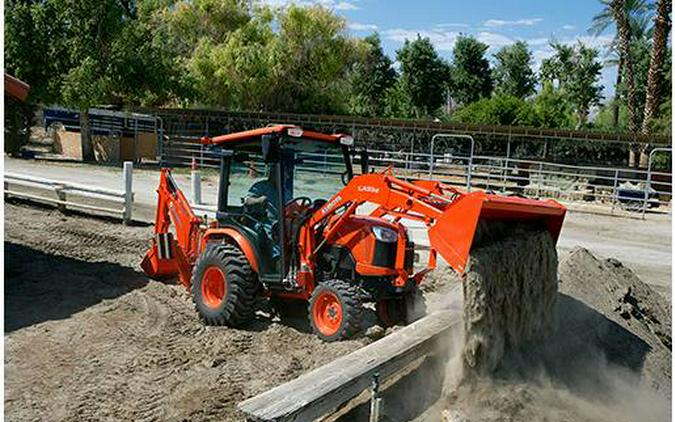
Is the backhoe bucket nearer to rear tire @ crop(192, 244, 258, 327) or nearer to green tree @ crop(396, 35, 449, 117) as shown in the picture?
rear tire @ crop(192, 244, 258, 327)

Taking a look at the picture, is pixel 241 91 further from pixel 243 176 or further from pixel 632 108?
pixel 243 176

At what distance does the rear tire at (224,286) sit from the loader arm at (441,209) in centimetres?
88

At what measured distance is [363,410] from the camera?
5461 millimetres

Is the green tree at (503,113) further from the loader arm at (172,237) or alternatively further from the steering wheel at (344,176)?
the steering wheel at (344,176)

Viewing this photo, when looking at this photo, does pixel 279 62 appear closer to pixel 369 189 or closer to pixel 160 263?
pixel 160 263

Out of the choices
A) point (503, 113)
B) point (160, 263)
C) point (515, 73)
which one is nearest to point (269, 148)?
point (160, 263)

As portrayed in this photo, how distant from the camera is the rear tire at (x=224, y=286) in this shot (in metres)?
7.16

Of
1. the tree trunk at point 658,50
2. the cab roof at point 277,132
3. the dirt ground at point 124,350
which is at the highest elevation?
the tree trunk at point 658,50

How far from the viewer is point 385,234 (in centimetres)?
674

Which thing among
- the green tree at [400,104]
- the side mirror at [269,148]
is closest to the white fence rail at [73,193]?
the side mirror at [269,148]

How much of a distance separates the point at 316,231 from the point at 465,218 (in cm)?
193

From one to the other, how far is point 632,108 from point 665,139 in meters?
7.80

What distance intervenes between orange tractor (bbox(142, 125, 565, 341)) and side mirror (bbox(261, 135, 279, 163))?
0.03ft

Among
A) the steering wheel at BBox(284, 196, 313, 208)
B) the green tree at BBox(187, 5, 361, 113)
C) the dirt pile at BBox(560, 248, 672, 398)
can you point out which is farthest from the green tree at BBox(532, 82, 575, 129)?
the steering wheel at BBox(284, 196, 313, 208)
